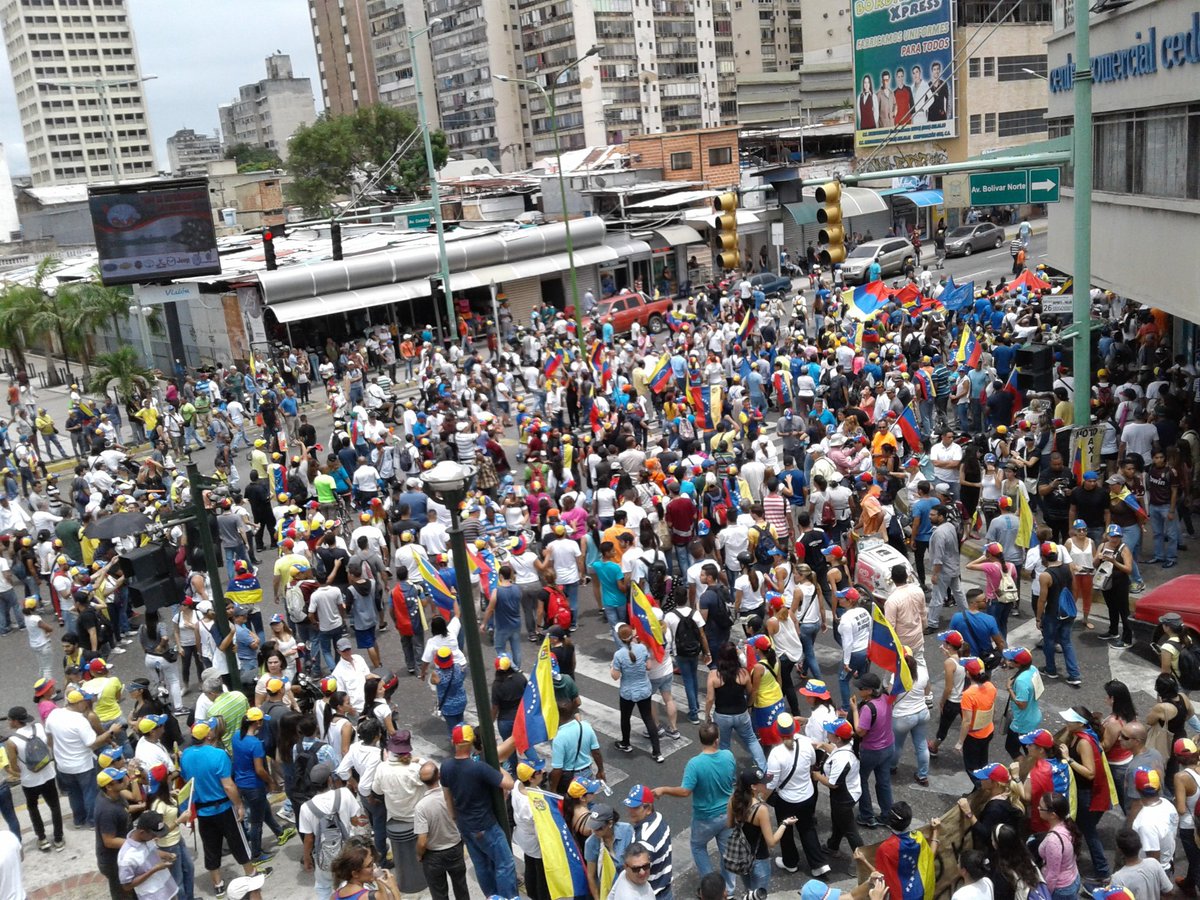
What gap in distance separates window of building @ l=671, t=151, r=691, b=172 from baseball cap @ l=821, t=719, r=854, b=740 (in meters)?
48.2

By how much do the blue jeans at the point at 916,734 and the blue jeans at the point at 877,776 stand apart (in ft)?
0.57

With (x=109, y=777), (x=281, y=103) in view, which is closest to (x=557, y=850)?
(x=109, y=777)

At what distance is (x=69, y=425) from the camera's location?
2617cm

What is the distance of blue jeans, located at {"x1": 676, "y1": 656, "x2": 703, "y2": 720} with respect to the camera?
10.7 metres

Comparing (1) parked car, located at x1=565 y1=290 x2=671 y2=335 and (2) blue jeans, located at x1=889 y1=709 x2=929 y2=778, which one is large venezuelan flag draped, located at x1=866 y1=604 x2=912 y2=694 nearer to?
(2) blue jeans, located at x1=889 y1=709 x2=929 y2=778

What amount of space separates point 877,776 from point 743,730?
1.16 meters

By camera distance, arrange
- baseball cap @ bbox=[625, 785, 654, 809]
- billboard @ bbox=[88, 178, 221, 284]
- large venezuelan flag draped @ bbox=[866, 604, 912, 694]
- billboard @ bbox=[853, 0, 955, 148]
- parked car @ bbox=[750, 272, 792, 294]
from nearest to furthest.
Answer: baseball cap @ bbox=[625, 785, 654, 809], large venezuelan flag draped @ bbox=[866, 604, 912, 694], billboard @ bbox=[88, 178, 221, 284], parked car @ bbox=[750, 272, 792, 294], billboard @ bbox=[853, 0, 955, 148]

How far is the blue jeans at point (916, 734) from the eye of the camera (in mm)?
9141

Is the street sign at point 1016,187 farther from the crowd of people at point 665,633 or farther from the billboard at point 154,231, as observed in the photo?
the billboard at point 154,231

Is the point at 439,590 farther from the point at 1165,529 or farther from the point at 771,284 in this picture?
the point at 771,284

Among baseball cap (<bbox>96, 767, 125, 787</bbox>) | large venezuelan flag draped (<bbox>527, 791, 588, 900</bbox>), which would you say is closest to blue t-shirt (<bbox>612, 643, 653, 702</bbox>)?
large venezuelan flag draped (<bbox>527, 791, 588, 900</bbox>)

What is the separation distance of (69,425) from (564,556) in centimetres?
1823

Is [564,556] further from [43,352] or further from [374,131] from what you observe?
[374,131]

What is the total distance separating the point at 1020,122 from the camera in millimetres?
57688
